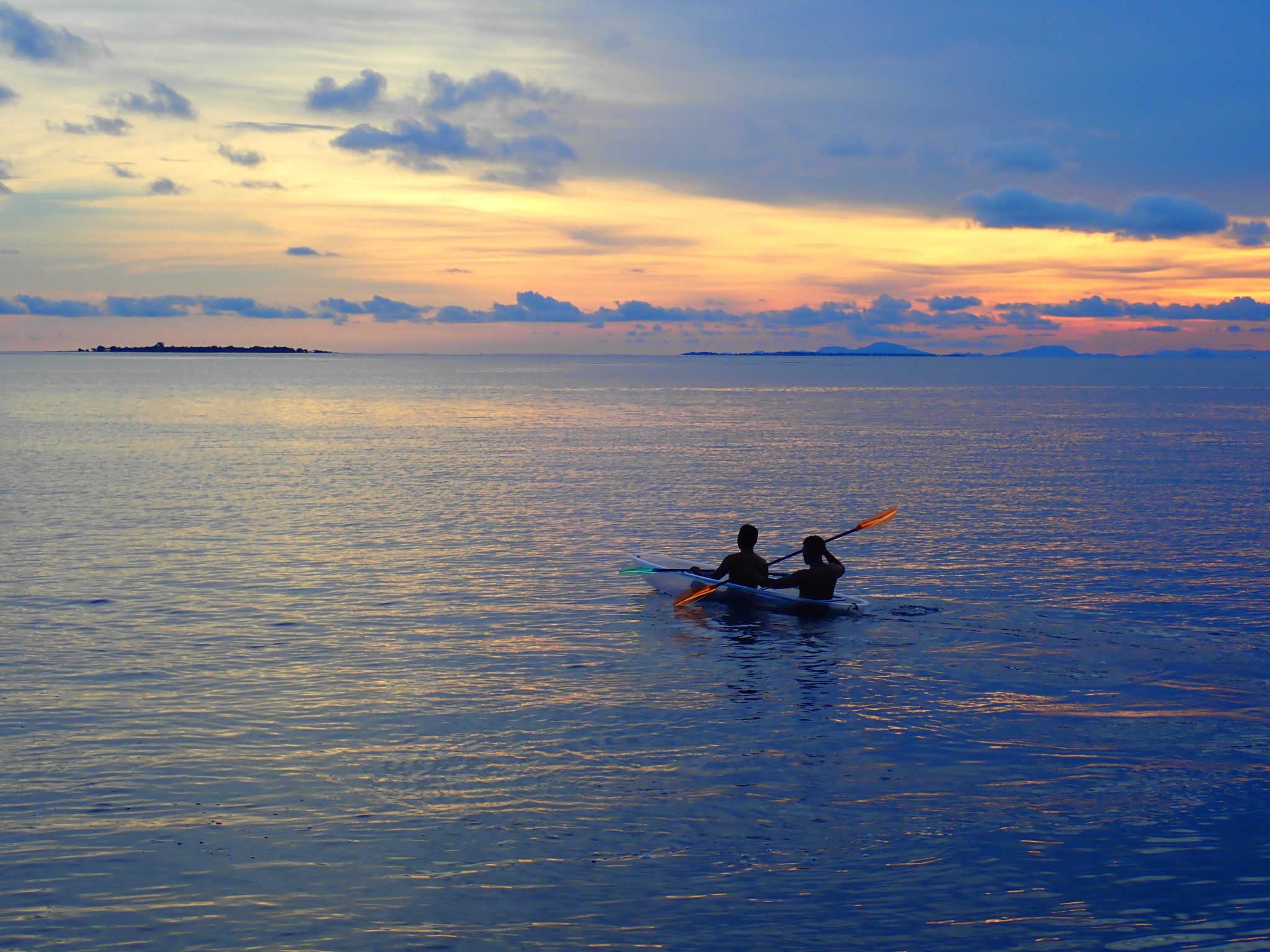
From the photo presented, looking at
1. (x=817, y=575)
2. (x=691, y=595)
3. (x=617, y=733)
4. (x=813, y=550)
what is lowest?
(x=617, y=733)

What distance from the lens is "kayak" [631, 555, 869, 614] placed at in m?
23.1

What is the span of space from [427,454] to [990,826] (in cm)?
5123

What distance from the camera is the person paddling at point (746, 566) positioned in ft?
78.3

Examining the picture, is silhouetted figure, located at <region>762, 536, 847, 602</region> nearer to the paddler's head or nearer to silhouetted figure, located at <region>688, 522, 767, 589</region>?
the paddler's head

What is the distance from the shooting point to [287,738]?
50.0ft

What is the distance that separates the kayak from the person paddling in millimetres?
137

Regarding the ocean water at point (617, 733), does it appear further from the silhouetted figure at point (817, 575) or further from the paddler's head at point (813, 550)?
the paddler's head at point (813, 550)

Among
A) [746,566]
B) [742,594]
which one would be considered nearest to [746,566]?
[746,566]

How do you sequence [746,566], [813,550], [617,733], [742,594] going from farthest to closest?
[742,594]
[746,566]
[813,550]
[617,733]

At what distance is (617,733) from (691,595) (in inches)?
344

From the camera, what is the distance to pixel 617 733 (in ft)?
51.1

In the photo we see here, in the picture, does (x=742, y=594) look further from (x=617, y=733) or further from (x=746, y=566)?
(x=617, y=733)

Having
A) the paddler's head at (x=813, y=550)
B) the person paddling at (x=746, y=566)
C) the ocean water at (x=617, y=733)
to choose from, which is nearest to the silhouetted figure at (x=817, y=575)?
the paddler's head at (x=813, y=550)

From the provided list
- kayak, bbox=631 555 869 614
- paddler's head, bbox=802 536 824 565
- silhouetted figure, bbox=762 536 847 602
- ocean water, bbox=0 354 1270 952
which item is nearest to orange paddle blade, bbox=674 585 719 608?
kayak, bbox=631 555 869 614
